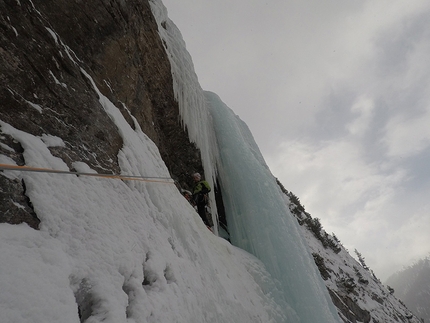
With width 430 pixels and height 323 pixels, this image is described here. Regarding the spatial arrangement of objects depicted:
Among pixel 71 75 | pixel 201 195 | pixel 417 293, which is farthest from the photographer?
pixel 417 293

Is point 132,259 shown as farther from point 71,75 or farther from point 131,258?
point 71,75

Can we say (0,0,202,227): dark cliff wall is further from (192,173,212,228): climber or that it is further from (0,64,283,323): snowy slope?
(192,173,212,228): climber

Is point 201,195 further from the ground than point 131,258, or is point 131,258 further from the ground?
point 201,195

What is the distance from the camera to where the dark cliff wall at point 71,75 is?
2068mm

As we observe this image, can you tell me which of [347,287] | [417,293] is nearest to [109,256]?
[347,287]

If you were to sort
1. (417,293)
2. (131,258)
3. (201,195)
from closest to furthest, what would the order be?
(131,258)
(201,195)
(417,293)

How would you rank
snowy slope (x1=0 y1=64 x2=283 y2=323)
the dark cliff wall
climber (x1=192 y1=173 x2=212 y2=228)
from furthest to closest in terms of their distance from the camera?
1. climber (x1=192 y1=173 x2=212 y2=228)
2. the dark cliff wall
3. snowy slope (x1=0 y1=64 x2=283 y2=323)

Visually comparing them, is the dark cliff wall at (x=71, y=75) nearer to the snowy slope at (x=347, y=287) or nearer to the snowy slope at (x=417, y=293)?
the snowy slope at (x=347, y=287)

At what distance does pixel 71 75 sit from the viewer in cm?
299

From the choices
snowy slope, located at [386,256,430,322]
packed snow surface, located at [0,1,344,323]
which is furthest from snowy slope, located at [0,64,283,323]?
snowy slope, located at [386,256,430,322]

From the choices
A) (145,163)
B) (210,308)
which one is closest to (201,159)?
(145,163)

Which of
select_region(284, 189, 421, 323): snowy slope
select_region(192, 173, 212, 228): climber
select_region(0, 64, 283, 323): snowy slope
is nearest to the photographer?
select_region(0, 64, 283, 323): snowy slope

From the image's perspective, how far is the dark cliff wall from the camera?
2068 mm

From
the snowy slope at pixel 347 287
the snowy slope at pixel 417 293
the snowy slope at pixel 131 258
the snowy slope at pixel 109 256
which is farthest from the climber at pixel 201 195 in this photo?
the snowy slope at pixel 417 293
